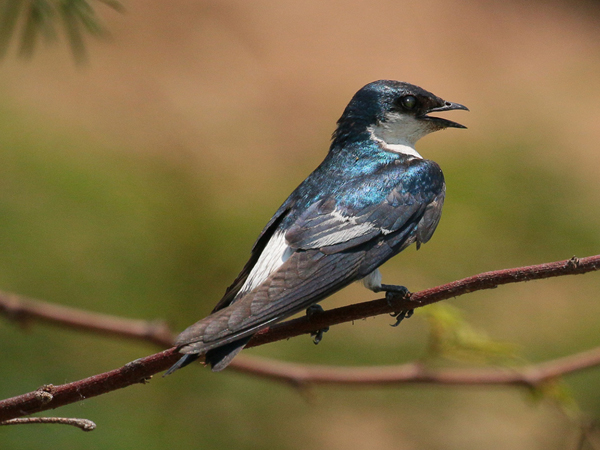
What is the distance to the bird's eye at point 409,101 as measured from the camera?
1901 mm

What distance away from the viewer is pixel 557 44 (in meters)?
6.45

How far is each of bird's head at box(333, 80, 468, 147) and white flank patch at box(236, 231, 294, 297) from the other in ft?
1.54

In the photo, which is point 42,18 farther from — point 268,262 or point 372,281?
point 372,281

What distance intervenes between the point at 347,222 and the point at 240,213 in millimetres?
2075

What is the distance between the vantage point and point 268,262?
1.57 metres

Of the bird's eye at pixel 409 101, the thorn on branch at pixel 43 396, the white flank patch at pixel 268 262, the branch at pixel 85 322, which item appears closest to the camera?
the thorn on branch at pixel 43 396

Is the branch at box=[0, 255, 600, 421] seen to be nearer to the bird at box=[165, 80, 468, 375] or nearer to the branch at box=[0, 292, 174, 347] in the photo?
the bird at box=[165, 80, 468, 375]

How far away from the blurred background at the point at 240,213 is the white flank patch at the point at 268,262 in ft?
1.24

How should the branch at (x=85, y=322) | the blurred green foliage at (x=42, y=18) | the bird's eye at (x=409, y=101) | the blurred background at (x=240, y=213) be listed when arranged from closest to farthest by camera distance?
the blurred green foliage at (x=42, y=18) → the branch at (x=85, y=322) → the bird's eye at (x=409, y=101) → the blurred background at (x=240, y=213)

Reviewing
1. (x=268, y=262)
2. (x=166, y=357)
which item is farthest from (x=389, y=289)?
(x=166, y=357)

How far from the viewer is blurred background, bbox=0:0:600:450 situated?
2641 mm

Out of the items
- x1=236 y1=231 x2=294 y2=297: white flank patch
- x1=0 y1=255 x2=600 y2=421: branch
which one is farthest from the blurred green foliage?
x1=0 y1=255 x2=600 y2=421: branch

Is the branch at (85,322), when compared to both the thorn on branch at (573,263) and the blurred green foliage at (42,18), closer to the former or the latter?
the blurred green foliage at (42,18)

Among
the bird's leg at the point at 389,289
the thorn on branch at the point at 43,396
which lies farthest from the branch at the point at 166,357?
the bird's leg at the point at 389,289
